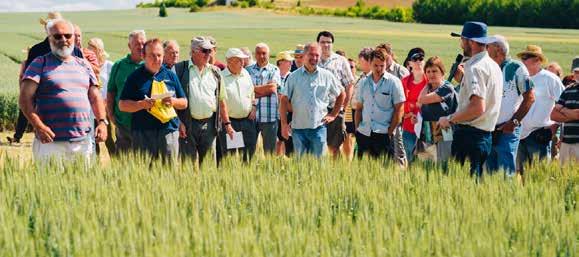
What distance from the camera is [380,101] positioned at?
10469 mm

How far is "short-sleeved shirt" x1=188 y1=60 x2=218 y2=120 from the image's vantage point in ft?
33.2

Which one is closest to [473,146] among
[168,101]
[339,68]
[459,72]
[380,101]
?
[459,72]

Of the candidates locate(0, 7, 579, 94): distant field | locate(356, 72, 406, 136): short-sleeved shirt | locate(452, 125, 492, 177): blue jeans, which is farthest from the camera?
locate(0, 7, 579, 94): distant field

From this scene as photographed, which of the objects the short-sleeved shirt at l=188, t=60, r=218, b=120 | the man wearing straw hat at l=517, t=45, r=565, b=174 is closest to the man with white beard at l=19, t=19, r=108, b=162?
the short-sleeved shirt at l=188, t=60, r=218, b=120

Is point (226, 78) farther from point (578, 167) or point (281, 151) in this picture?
point (578, 167)

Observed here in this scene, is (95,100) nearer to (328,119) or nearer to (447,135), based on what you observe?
(328,119)

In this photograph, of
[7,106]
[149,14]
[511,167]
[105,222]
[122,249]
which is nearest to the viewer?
[122,249]

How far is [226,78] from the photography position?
10.8m

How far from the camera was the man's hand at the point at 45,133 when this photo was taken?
26.6ft

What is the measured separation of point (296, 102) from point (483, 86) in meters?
2.84

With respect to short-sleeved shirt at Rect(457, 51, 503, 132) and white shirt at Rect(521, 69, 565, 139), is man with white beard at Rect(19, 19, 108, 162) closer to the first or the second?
short-sleeved shirt at Rect(457, 51, 503, 132)

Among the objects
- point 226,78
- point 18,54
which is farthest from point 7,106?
point 18,54

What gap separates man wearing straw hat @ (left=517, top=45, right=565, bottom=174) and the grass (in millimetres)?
2396

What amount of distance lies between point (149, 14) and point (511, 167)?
295ft
